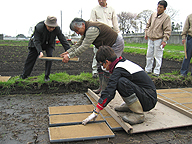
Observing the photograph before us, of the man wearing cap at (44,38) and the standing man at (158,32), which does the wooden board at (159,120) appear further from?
the standing man at (158,32)

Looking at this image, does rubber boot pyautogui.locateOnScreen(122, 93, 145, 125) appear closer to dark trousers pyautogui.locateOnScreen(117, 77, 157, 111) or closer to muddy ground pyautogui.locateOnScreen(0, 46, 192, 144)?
dark trousers pyautogui.locateOnScreen(117, 77, 157, 111)

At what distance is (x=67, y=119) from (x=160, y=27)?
3.84m

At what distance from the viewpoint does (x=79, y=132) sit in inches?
98.4

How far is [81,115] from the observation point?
3068 mm

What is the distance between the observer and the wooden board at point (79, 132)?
2.37m

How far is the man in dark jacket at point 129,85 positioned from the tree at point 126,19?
5867cm

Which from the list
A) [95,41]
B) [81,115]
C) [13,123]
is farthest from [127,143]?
[95,41]

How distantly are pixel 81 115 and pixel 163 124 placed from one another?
1.25 m

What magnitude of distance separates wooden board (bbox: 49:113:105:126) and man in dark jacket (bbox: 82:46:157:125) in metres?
0.22

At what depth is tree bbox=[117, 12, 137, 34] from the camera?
58.5 m

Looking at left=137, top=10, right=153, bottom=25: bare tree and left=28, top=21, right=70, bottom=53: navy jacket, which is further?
left=137, top=10, right=153, bottom=25: bare tree

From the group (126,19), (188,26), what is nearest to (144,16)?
(126,19)

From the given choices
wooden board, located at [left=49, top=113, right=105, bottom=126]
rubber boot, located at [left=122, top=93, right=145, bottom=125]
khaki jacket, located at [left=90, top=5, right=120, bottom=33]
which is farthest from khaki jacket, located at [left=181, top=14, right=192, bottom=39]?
wooden board, located at [left=49, top=113, right=105, bottom=126]

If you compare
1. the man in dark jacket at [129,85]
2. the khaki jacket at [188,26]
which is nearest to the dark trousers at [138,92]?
the man in dark jacket at [129,85]
